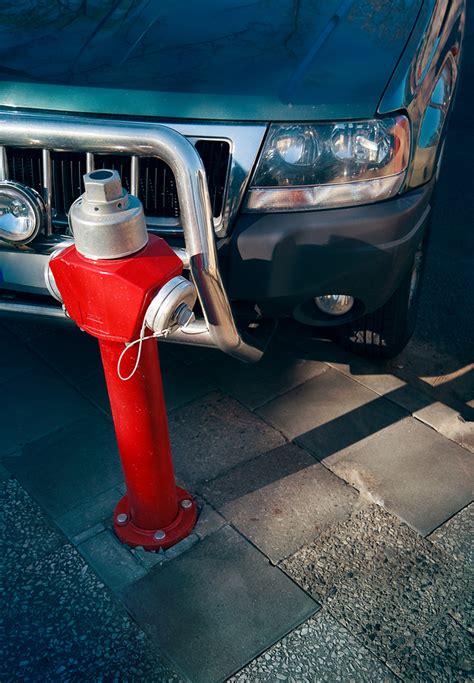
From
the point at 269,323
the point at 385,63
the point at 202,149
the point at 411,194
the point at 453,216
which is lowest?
the point at 453,216

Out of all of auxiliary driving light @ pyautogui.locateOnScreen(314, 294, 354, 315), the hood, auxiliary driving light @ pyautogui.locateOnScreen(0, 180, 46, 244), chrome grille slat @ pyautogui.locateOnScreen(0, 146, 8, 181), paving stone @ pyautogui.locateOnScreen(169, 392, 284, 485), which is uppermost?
the hood

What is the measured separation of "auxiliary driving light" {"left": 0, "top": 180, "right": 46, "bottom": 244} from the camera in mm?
2348

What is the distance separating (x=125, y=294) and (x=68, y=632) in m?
1.05

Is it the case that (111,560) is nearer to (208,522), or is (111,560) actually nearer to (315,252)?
(208,522)

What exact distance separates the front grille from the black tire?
3.02 feet

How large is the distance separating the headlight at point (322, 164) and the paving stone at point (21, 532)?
49.7 inches

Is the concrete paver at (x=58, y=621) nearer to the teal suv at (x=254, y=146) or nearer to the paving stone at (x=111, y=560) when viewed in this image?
the paving stone at (x=111, y=560)

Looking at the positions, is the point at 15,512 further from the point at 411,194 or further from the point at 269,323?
the point at 411,194

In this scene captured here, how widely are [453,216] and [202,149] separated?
106 inches

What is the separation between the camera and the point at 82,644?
2.10 metres

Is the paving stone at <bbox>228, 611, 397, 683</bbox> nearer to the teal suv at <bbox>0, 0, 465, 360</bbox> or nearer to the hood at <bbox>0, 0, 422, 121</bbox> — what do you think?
the teal suv at <bbox>0, 0, 465, 360</bbox>

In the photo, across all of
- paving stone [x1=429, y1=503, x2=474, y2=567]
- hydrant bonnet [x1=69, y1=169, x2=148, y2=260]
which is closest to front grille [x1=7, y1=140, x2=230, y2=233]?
hydrant bonnet [x1=69, y1=169, x2=148, y2=260]

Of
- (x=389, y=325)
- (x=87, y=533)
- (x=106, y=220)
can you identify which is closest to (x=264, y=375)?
(x=389, y=325)

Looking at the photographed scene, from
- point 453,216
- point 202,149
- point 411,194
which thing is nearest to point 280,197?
point 202,149
